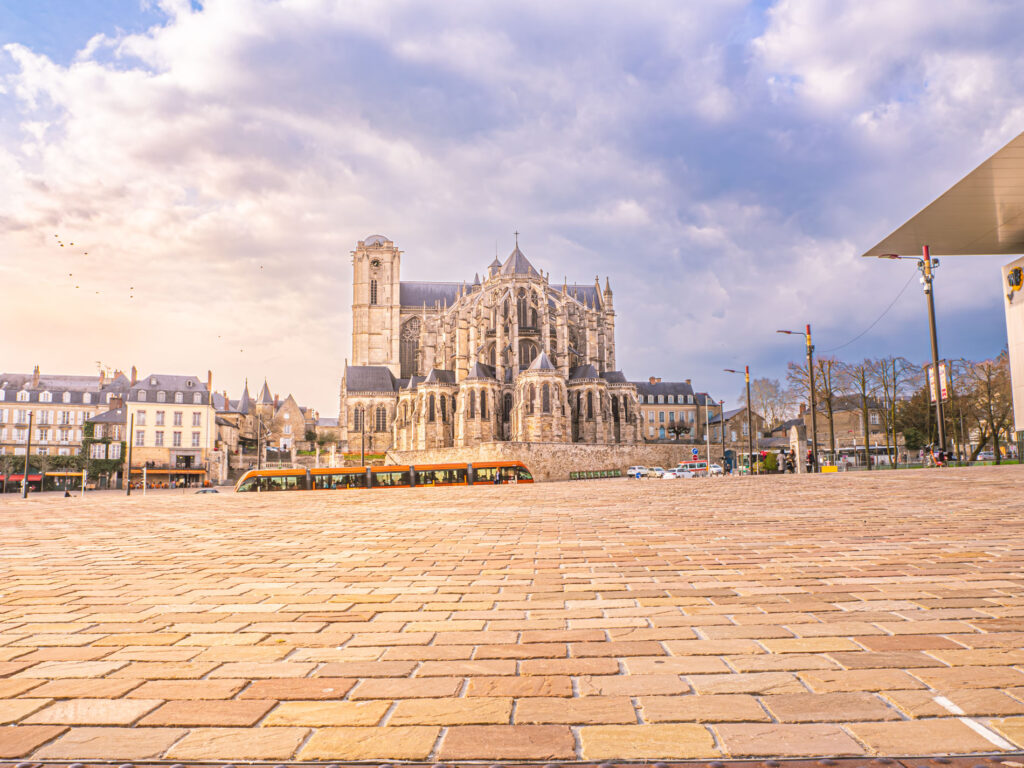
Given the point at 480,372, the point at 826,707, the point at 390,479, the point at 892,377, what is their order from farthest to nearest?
the point at 480,372, the point at 892,377, the point at 390,479, the point at 826,707

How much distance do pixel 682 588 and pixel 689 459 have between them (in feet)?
190

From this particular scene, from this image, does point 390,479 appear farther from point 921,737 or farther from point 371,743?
point 921,737

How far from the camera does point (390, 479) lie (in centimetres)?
3325

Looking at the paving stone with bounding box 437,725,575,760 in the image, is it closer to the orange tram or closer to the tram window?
the orange tram

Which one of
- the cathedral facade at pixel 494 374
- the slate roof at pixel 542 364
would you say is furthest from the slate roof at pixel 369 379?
the slate roof at pixel 542 364

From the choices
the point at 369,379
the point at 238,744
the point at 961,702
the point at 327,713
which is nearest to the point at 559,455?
the point at 369,379

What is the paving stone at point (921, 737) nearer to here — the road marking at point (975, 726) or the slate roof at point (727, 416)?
the road marking at point (975, 726)

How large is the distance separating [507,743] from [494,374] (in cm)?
5969

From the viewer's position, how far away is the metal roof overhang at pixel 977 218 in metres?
18.2

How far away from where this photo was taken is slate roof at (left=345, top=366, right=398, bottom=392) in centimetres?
7006

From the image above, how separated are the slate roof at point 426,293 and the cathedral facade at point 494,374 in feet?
9.99

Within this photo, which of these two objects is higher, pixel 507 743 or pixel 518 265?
pixel 518 265

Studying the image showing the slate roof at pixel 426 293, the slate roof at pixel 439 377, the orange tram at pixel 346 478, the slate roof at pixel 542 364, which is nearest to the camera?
the orange tram at pixel 346 478

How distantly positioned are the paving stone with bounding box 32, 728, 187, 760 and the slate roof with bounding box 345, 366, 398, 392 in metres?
68.7
